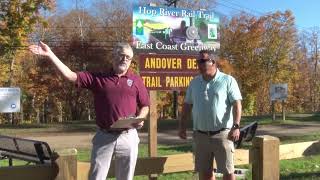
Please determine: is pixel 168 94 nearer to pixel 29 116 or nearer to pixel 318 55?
pixel 29 116

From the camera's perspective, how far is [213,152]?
245 inches

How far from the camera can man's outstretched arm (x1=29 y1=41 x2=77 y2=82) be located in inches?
180

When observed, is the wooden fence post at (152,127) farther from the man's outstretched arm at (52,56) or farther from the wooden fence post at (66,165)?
the wooden fence post at (66,165)

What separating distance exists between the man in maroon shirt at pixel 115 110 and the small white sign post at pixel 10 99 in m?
17.2

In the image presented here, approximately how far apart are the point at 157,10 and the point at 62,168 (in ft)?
15.2

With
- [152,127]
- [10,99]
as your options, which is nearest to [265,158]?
[152,127]

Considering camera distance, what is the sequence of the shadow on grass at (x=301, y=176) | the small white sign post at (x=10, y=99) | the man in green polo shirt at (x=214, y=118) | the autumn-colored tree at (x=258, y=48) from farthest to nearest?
the autumn-colored tree at (x=258, y=48)
the small white sign post at (x=10, y=99)
the shadow on grass at (x=301, y=176)
the man in green polo shirt at (x=214, y=118)

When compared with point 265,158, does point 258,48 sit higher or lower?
higher

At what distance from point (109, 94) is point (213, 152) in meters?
1.69

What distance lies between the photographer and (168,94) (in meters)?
46.0

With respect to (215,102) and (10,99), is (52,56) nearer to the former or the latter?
(215,102)

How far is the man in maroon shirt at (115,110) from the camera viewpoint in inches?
197

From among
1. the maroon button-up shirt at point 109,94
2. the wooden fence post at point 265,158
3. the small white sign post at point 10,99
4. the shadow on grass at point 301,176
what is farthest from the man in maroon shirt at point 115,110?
the small white sign post at point 10,99

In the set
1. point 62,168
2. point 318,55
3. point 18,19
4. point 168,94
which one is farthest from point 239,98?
point 318,55
